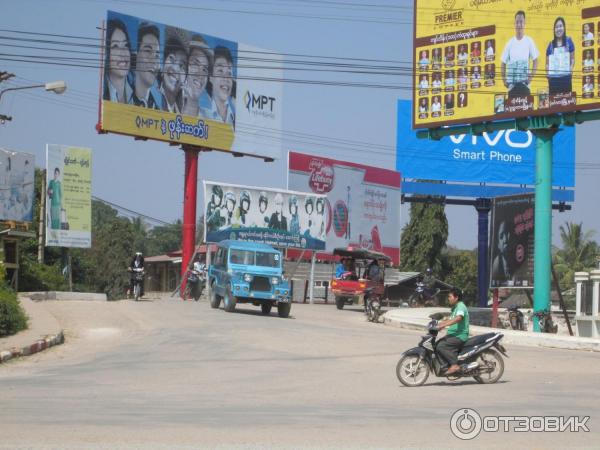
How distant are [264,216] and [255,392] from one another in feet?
101

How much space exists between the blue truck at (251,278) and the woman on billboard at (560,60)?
1041cm

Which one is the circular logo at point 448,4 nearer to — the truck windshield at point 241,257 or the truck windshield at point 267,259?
the truck windshield at point 267,259

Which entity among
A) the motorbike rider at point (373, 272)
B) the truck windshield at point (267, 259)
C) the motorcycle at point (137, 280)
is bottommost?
the motorcycle at point (137, 280)

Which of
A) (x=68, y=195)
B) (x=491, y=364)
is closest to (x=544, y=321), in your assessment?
(x=491, y=364)

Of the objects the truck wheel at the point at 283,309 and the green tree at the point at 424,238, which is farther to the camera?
the green tree at the point at 424,238

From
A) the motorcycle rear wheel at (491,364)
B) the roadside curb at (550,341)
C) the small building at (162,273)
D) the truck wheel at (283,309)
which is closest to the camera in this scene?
the motorcycle rear wheel at (491,364)

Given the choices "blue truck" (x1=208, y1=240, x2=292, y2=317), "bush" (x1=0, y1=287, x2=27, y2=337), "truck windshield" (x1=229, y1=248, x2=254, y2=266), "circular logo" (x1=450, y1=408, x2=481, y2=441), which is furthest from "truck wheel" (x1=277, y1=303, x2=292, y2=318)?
"circular logo" (x1=450, y1=408, x2=481, y2=441)

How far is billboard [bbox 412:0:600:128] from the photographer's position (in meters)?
29.4

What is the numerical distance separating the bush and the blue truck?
8181mm

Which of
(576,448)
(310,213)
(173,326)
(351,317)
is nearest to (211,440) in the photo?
(576,448)

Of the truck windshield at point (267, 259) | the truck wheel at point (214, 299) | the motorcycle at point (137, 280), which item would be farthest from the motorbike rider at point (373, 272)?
the motorcycle at point (137, 280)

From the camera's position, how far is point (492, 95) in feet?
104

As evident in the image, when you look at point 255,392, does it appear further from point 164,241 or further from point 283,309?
point 164,241

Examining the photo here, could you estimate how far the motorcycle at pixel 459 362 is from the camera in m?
14.8
